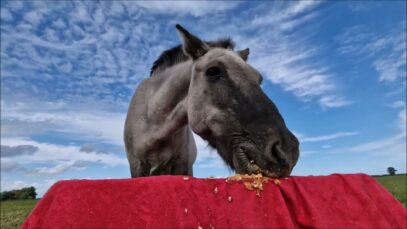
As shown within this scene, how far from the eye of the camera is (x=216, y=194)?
106 inches

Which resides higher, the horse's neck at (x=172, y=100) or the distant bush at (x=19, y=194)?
the distant bush at (x=19, y=194)

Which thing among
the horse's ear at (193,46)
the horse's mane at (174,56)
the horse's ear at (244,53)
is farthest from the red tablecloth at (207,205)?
the horse's ear at (244,53)

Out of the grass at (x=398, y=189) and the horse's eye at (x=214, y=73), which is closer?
the horse's eye at (x=214, y=73)

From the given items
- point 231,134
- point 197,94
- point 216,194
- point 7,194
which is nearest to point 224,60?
point 197,94

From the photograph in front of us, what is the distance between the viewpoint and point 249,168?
3746 millimetres

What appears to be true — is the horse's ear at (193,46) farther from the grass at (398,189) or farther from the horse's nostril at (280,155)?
the grass at (398,189)

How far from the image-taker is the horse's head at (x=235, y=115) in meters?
3.52

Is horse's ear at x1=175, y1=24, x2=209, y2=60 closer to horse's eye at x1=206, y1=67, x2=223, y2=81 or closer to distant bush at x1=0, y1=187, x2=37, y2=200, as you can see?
horse's eye at x1=206, y1=67, x2=223, y2=81

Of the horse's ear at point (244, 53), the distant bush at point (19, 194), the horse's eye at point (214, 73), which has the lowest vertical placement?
the horse's eye at point (214, 73)

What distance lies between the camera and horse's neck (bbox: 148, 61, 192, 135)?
5.83 metres

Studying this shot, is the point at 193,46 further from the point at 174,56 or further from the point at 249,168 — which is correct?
the point at 249,168

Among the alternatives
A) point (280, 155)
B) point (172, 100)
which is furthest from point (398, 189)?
point (280, 155)

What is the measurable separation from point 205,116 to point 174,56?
2170 millimetres

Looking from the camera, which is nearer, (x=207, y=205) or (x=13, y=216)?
(x=207, y=205)
